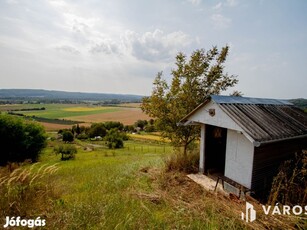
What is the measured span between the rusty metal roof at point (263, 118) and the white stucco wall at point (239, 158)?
558mm

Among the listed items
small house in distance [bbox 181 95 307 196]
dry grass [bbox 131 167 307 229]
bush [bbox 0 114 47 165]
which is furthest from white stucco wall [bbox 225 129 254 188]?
bush [bbox 0 114 47 165]

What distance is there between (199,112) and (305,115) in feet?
19.2

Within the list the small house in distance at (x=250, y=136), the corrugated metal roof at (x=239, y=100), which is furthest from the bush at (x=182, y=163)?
the corrugated metal roof at (x=239, y=100)

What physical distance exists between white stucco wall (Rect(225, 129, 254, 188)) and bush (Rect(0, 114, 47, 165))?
26388 mm

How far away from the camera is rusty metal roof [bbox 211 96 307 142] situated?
710 cm

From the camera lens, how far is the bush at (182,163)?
33.0 ft

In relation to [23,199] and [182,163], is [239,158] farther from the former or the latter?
[23,199]

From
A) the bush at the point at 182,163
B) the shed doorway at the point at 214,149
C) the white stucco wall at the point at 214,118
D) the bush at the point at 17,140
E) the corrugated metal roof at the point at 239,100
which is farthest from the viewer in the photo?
the bush at the point at 17,140

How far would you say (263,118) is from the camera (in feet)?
26.8

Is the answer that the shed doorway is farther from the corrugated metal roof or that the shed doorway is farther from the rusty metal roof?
the rusty metal roof

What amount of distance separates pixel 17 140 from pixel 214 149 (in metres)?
26.9

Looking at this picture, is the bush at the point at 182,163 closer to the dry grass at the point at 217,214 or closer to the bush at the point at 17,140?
the dry grass at the point at 217,214

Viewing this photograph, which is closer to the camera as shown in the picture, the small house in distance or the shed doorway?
the small house in distance

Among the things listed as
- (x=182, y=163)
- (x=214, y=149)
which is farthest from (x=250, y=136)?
(x=182, y=163)
